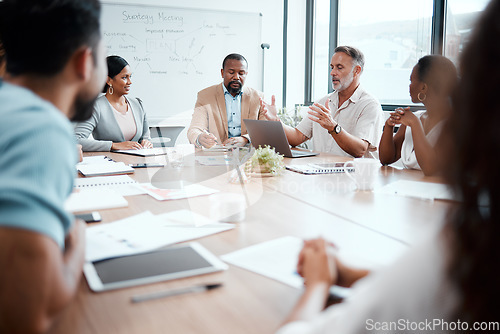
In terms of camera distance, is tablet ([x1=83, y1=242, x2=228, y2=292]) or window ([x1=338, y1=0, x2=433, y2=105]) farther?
window ([x1=338, y1=0, x2=433, y2=105])

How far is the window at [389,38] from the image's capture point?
3969 millimetres

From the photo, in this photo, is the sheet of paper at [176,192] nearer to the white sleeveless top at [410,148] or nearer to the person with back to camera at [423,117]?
the person with back to camera at [423,117]

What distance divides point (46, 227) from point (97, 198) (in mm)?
917

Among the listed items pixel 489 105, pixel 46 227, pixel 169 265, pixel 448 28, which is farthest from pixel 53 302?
pixel 448 28

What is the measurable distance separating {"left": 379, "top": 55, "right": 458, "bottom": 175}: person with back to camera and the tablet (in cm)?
145

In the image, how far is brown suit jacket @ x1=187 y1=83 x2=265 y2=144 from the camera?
3.77m

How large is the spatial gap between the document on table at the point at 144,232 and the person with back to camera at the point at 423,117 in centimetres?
128

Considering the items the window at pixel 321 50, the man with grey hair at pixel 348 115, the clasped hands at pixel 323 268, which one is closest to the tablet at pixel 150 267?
the clasped hands at pixel 323 268

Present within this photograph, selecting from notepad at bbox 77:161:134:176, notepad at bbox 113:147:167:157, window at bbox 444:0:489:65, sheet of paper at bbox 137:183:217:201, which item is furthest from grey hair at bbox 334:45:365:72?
sheet of paper at bbox 137:183:217:201

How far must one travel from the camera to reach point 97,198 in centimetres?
150

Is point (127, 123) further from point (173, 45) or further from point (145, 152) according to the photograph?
point (173, 45)

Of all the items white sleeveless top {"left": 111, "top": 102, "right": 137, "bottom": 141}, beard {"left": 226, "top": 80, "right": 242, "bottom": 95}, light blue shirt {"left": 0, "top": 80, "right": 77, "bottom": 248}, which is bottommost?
white sleeveless top {"left": 111, "top": 102, "right": 137, "bottom": 141}

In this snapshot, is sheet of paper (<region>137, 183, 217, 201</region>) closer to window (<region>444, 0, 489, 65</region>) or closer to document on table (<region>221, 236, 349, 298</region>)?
document on table (<region>221, 236, 349, 298</region>)

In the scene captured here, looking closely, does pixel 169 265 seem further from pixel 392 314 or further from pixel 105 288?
pixel 392 314
